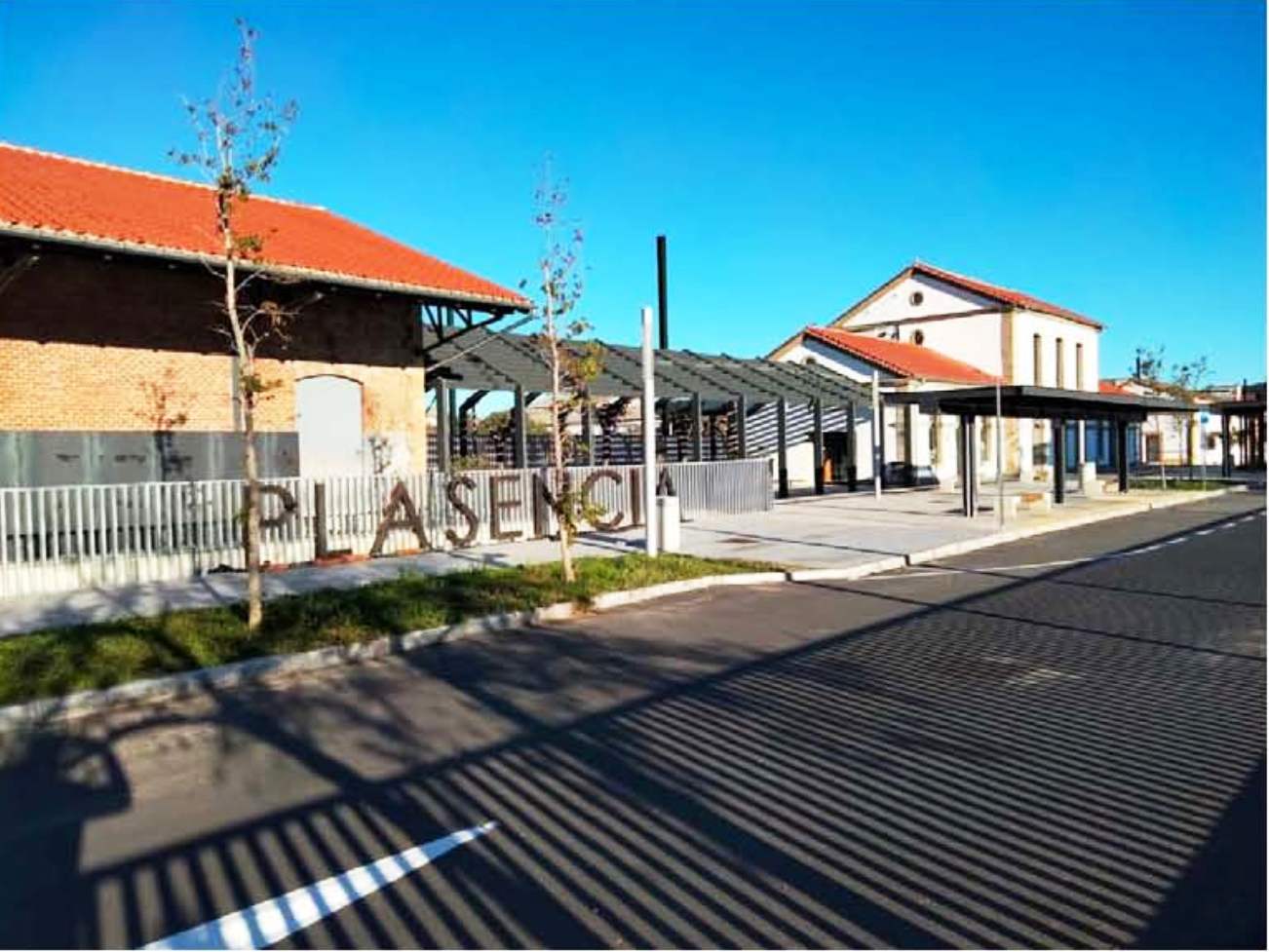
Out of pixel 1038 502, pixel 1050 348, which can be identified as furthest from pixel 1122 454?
pixel 1050 348

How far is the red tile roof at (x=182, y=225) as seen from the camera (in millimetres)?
13234

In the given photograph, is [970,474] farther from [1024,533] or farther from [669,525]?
[669,525]

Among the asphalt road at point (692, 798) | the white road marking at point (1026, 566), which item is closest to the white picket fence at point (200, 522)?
the asphalt road at point (692, 798)

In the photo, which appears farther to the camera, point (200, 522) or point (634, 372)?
point (634, 372)

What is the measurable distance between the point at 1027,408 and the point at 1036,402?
258 cm

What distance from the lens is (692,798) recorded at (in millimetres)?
4746

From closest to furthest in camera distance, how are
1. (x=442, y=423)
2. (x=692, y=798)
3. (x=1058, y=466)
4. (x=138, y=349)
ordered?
(x=692, y=798) → (x=138, y=349) → (x=442, y=423) → (x=1058, y=466)

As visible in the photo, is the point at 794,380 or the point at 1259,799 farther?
the point at 794,380

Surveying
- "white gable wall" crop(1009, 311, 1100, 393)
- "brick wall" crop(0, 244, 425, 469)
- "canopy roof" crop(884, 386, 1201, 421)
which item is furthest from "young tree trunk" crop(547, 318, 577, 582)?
"white gable wall" crop(1009, 311, 1100, 393)

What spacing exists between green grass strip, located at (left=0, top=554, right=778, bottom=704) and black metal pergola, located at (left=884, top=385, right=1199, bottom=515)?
1121 centimetres

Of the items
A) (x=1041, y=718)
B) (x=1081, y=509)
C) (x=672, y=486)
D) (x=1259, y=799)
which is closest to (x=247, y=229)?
(x=672, y=486)

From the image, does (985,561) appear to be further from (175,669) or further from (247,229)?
(247,229)

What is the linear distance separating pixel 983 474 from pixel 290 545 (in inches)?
1326

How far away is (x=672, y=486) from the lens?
800 inches
